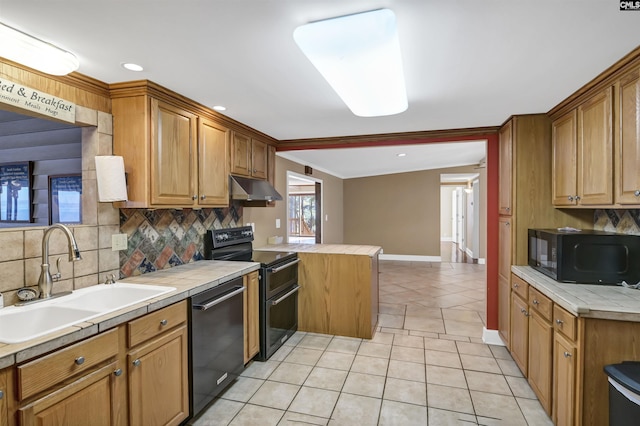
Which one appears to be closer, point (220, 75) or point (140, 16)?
point (140, 16)

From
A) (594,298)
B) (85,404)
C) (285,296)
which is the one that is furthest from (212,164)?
(594,298)

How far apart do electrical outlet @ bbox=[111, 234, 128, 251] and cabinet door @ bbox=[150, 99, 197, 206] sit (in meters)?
0.34

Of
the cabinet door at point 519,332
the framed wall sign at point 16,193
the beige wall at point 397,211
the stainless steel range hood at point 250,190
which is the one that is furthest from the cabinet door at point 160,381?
the beige wall at point 397,211

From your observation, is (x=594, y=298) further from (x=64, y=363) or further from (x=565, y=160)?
(x=64, y=363)

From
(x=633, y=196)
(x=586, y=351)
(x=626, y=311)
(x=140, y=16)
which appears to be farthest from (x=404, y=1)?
(x=586, y=351)

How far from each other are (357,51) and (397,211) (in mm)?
6877

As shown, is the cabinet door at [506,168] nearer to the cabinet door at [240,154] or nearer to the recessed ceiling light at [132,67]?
the cabinet door at [240,154]

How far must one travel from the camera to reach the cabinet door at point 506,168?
288cm

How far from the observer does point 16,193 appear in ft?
11.3

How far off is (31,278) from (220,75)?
1.54 m

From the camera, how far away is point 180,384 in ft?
6.30

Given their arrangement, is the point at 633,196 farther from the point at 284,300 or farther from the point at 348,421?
the point at 284,300

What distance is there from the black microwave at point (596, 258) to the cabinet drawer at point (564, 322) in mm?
331

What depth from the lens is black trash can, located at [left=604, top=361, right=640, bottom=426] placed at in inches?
53.3
